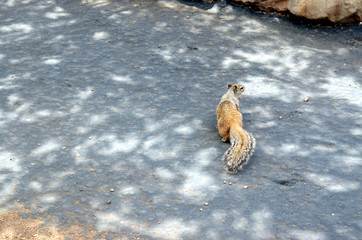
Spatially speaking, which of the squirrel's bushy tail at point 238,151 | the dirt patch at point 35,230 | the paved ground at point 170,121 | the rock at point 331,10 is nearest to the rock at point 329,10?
the rock at point 331,10

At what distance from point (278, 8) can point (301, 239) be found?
622 centimetres

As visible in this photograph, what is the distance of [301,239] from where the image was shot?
13.1ft

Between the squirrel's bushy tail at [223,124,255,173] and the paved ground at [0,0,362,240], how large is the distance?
0.36ft

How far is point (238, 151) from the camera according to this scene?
4.95 m

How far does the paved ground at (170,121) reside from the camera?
14.2ft

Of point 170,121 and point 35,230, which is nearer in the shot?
point 35,230

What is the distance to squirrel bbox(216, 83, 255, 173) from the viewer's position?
16.1ft

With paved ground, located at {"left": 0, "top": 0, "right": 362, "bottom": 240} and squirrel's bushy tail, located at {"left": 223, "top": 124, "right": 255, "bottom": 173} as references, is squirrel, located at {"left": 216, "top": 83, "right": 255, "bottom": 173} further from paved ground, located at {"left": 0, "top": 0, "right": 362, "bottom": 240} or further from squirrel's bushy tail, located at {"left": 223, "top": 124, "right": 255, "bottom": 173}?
paved ground, located at {"left": 0, "top": 0, "right": 362, "bottom": 240}

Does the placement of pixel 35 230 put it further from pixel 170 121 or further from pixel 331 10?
pixel 331 10

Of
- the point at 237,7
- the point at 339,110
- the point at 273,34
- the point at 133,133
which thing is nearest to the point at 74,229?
the point at 133,133

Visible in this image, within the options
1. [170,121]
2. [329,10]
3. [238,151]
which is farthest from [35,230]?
[329,10]

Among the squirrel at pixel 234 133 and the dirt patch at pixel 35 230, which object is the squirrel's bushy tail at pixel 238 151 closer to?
the squirrel at pixel 234 133

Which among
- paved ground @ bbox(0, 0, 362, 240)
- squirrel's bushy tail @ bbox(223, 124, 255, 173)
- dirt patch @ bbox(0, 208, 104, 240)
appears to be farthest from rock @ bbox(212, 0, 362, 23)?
dirt patch @ bbox(0, 208, 104, 240)

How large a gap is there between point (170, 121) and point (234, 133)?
103cm
